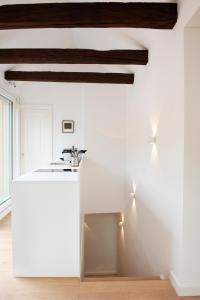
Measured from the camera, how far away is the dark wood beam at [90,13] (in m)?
2.13

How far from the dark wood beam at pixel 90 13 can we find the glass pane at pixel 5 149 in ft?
8.76

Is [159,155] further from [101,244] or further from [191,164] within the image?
[101,244]

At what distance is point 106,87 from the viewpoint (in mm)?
5211

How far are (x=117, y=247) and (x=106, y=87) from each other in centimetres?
385

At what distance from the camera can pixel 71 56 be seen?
317 cm

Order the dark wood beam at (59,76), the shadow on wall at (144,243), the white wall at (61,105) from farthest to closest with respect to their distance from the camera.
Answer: the white wall at (61,105)
the dark wood beam at (59,76)
the shadow on wall at (144,243)

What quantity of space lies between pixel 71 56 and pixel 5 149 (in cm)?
271

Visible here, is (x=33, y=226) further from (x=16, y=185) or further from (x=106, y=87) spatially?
(x=106, y=87)

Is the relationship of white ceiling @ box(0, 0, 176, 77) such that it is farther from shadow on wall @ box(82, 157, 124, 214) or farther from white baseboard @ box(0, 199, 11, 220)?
white baseboard @ box(0, 199, 11, 220)

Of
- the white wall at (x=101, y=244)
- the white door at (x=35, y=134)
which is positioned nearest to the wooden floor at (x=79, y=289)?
the white door at (x=35, y=134)

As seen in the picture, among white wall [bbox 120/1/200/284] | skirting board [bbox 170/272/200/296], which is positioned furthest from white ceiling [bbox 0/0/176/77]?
skirting board [bbox 170/272/200/296]

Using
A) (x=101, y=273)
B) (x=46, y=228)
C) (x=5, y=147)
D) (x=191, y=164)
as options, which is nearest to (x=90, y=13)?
(x=191, y=164)

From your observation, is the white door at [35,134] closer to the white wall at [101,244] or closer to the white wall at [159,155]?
the white wall at [101,244]

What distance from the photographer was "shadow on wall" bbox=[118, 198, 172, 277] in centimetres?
256
